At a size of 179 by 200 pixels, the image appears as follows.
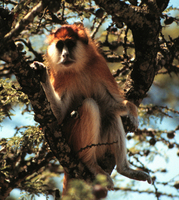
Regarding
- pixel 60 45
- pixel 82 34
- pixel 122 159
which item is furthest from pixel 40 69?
pixel 122 159

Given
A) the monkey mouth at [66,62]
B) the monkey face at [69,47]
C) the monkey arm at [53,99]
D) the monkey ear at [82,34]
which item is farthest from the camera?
the monkey ear at [82,34]

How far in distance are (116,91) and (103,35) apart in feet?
8.02

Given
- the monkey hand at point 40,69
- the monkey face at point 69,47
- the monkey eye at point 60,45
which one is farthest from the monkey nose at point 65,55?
the monkey hand at point 40,69

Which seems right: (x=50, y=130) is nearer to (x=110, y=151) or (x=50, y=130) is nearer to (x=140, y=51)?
(x=110, y=151)

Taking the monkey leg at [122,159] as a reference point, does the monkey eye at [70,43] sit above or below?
above

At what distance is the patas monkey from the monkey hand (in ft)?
1.09

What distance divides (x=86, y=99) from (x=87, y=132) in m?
0.61

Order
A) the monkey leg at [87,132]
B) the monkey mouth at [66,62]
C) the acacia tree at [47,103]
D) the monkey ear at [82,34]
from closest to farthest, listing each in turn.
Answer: the acacia tree at [47,103], the monkey leg at [87,132], the monkey mouth at [66,62], the monkey ear at [82,34]

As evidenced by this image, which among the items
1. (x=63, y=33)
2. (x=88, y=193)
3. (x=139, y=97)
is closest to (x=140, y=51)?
(x=139, y=97)

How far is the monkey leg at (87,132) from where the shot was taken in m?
4.73

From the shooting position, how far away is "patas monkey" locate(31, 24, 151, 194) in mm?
4777

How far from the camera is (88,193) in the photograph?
1890 millimetres

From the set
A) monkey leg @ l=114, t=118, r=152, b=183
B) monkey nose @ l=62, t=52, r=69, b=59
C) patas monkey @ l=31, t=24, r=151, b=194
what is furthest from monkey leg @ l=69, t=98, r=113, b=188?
monkey nose @ l=62, t=52, r=69, b=59

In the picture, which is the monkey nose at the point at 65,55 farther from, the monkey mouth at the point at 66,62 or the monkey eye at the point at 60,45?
the monkey eye at the point at 60,45
